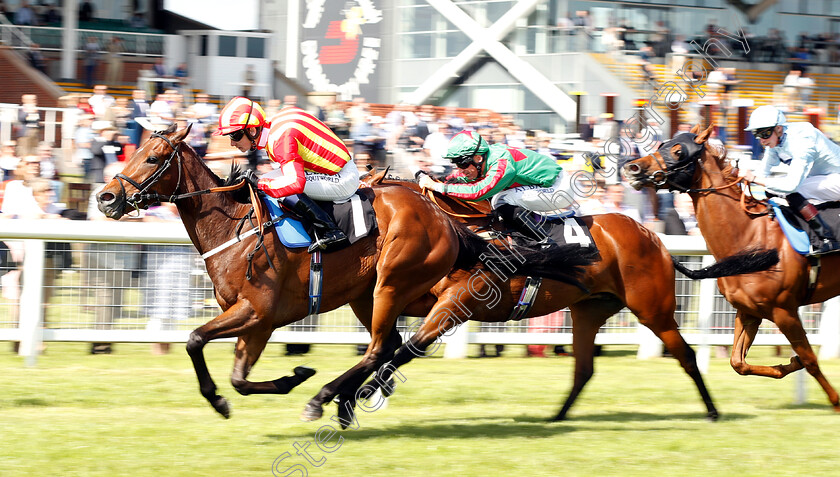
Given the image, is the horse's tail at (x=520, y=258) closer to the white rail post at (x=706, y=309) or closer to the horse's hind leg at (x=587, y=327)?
the horse's hind leg at (x=587, y=327)

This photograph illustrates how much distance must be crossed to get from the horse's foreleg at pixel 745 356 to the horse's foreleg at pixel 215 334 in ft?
10.7

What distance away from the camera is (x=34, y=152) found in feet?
34.1

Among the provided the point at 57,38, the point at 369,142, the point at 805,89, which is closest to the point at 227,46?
the point at 57,38

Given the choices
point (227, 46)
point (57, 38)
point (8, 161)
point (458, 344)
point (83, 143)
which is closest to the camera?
point (458, 344)

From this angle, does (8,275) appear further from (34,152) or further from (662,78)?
(662,78)

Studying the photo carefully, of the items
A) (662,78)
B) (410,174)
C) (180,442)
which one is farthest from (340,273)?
(662,78)

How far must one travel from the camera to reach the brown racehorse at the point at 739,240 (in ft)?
21.1

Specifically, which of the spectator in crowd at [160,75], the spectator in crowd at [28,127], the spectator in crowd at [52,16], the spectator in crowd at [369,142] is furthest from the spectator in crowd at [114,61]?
the spectator in crowd at [369,142]

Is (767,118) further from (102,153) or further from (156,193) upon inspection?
(102,153)

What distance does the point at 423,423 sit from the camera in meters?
5.80

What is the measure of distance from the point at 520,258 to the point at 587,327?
73 centimetres

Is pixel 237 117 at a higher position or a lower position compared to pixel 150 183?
higher

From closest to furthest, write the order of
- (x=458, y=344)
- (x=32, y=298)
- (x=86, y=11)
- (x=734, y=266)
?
(x=734, y=266)
(x=32, y=298)
(x=458, y=344)
(x=86, y=11)

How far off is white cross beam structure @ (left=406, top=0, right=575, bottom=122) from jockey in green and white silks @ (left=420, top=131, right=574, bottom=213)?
1232cm
